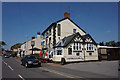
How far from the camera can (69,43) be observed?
25391 mm

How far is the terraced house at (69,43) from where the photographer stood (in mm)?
25344

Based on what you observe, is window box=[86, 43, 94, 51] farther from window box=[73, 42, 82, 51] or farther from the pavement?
the pavement

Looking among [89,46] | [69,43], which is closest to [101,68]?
[69,43]

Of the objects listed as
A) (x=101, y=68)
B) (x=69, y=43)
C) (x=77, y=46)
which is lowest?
(x=101, y=68)

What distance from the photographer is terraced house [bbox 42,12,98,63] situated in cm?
2534

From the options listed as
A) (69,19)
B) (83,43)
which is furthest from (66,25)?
(83,43)

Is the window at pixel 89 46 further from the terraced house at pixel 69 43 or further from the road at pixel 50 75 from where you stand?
the road at pixel 50 75

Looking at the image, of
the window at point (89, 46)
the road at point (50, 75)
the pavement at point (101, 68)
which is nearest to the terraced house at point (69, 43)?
the window at point (89, 46)

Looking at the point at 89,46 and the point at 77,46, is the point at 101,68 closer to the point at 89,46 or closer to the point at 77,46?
the point at 77,46

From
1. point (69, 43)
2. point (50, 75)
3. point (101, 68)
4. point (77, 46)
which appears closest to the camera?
point (50, 75)

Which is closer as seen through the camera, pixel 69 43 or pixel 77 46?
pixel 69 43

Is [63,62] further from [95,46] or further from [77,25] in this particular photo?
[77,25]

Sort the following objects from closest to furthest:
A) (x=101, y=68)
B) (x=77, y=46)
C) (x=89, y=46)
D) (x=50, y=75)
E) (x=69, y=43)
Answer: (x=50, y=75)
(x=101, y=68)
(x=69, y=43)
(x=77, y=46)
(x=89, y=46)

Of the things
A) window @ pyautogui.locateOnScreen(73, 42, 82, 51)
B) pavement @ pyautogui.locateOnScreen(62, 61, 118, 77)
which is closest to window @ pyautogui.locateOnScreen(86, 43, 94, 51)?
window @ pyautogui.locateOnScreen(73, 42, 82, 51)
